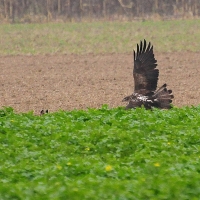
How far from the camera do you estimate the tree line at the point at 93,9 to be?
33.7 meters

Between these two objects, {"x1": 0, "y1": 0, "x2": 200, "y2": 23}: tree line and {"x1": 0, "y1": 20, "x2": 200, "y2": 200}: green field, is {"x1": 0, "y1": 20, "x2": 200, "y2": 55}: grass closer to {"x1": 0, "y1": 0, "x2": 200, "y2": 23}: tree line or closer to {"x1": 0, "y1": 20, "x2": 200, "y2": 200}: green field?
{"x1": 0, "y1": 0, "x2": 200, "y2": 23}: tree line

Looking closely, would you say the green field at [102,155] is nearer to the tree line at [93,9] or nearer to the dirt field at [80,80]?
the dirt field at [80,80]

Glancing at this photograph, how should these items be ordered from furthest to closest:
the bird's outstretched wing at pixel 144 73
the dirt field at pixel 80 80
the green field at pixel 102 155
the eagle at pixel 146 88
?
the dirt field at pixel 80 80
the bird's outstretched wing at pixel 144 73
the eagle at pixel 146 88
the green field at pixel 102 155

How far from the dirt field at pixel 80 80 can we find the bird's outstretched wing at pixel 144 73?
169 centimetres

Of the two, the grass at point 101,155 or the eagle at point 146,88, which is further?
the eagle at point 146,88

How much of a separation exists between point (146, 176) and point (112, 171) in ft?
1.20

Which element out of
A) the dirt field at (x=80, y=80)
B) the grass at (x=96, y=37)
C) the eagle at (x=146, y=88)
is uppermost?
the eagle at (x=146, y=88)

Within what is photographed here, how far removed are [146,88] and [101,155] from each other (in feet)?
12.9

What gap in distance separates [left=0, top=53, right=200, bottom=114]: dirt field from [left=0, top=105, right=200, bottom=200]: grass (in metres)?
3.19

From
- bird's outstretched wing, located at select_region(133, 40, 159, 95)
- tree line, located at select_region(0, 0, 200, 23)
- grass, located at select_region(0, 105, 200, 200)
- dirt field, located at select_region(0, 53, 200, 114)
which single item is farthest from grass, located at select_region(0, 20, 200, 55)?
grass, located at select_region(0, 105, 200, 200)

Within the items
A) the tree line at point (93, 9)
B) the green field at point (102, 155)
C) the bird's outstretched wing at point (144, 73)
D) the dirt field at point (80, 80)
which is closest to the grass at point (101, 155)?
the green field at point (102, 155)

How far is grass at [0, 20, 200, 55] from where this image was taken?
24625 mm

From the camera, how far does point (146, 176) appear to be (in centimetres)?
709

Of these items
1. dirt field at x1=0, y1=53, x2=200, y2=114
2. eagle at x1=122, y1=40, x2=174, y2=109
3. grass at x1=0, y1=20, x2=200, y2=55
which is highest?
eagle at x1=122, y1=40, x2=174, y2=109
